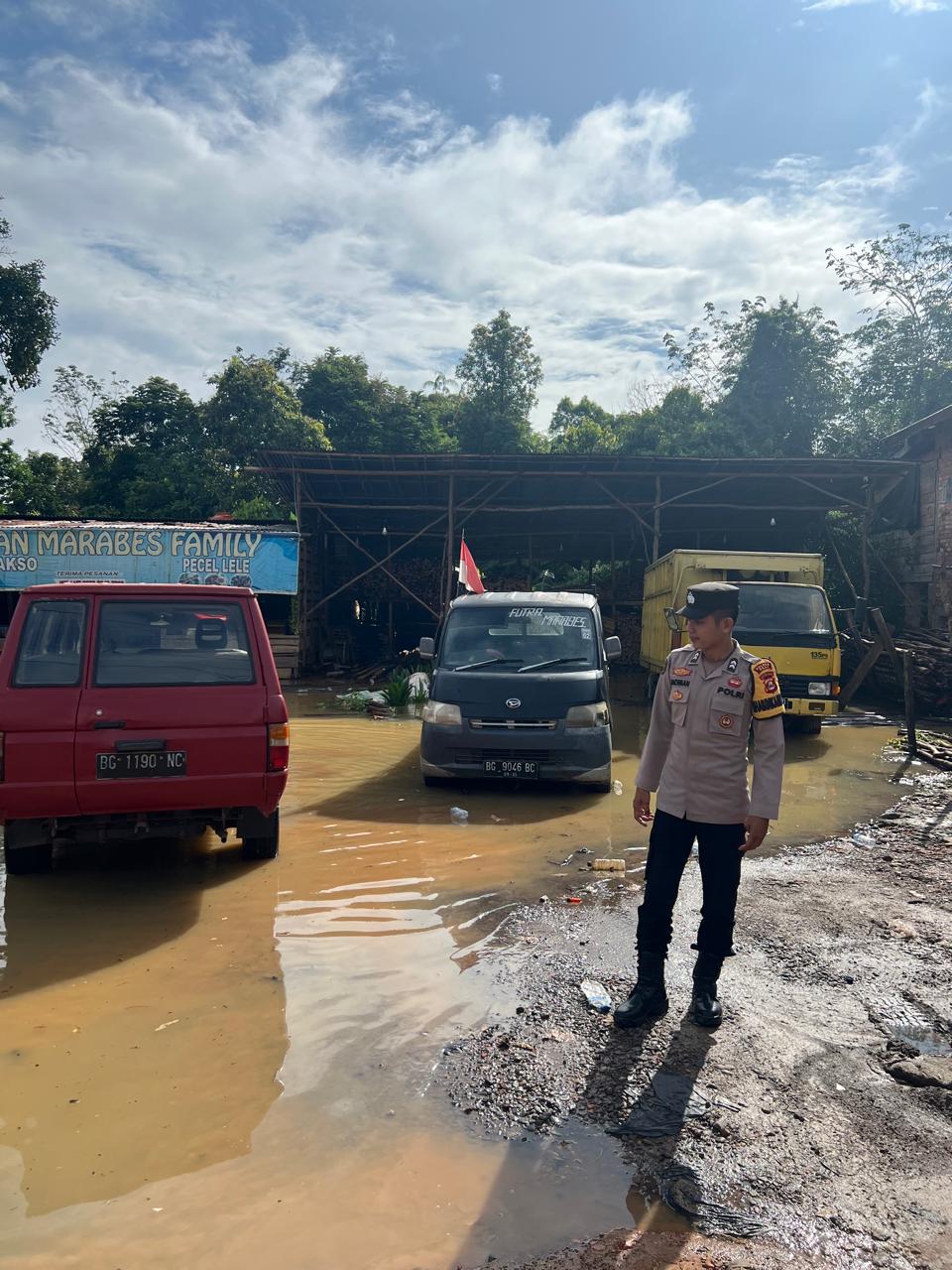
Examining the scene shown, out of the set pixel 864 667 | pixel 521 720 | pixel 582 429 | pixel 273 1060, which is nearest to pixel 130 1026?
pixel 273 1060

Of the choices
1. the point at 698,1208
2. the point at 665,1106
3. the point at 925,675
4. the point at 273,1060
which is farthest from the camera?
the point at 925,675

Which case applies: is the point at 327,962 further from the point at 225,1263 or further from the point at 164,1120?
the point at 225,1263

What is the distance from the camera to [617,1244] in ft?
7.34

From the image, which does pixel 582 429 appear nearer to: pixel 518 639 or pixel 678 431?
pixel 678 431

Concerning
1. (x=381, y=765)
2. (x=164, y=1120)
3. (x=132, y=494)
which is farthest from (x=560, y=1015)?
(x=132, y=494)

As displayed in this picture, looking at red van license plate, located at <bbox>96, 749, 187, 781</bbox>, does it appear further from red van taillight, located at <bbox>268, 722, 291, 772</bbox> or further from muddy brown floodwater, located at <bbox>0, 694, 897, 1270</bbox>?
muddy brown floodwater, located at <bbox>0, 694, 897, 1270</bbox>

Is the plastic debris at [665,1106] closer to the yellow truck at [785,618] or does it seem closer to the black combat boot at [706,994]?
the black combat boot at [706,994]

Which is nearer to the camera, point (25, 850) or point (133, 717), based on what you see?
point (133, 717)

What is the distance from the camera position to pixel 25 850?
5074 millimetres

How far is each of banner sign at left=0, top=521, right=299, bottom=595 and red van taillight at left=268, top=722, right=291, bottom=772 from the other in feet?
44.7

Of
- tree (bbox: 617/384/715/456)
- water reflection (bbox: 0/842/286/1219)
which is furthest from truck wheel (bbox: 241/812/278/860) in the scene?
tree (bbox: 617/384/715/456)

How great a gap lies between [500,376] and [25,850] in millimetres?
33380

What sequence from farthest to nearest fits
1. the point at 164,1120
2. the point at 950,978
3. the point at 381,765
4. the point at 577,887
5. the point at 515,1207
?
the point at 381,765 → the point at 577,887 → the point at 950,978 → the point at 164,1120 → the point at 515,1207

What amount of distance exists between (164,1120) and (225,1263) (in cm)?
75
